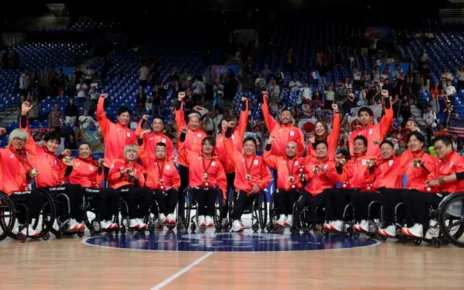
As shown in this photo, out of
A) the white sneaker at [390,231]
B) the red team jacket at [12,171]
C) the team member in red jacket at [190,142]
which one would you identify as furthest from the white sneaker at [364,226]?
the red team jacket at [12,171]

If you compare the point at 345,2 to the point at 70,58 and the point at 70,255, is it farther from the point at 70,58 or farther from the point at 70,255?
the point at 70,255

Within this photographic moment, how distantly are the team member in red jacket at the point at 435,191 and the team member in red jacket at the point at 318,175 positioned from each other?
1.59 m

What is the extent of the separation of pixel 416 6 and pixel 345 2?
8.14 ft

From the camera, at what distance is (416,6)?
84.4 ft

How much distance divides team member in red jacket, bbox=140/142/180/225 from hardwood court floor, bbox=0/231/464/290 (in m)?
1.94

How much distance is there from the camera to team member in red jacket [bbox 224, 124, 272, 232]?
9.41 m

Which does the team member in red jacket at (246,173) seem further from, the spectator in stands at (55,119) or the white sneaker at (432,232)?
the spectator in stands at (55,119)

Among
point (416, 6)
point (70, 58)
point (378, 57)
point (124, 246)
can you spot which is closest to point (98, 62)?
point (70, 58)

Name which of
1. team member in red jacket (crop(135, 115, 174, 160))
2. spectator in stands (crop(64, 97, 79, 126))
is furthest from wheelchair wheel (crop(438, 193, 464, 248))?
spectator in stands (crop(64, 97, 79, 126))

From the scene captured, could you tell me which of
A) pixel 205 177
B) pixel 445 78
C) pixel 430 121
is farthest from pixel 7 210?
pixel 445 78

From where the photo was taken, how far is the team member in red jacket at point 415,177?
25.8ft

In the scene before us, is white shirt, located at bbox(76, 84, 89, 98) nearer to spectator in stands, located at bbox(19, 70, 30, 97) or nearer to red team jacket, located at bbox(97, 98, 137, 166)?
spectator in stands, located at bbox(19, 70, 30, 97)

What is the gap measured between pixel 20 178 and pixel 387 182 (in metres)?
4.38

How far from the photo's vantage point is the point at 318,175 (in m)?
9.56
